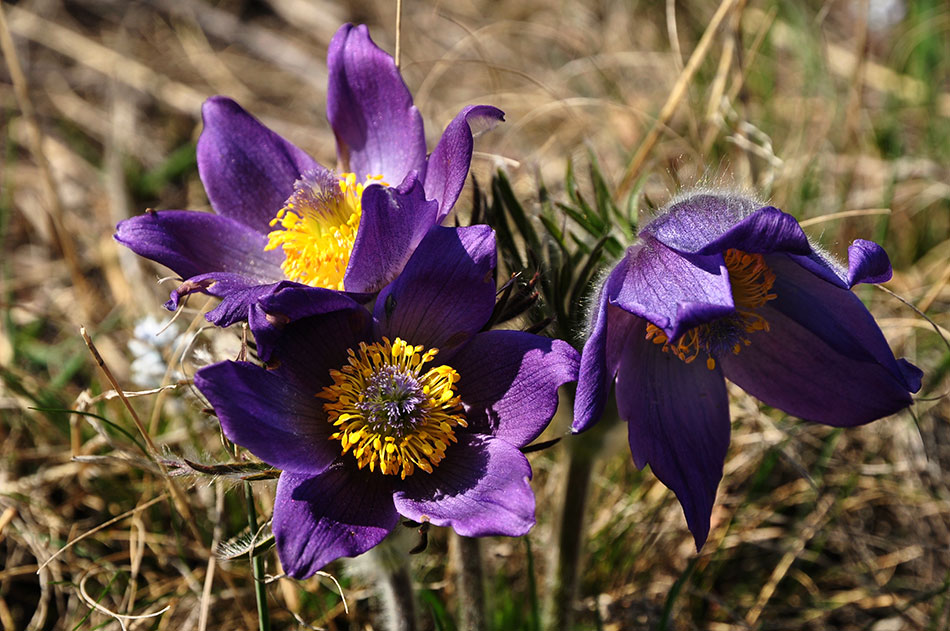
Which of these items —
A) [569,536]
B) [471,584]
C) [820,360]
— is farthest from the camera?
[569,536]

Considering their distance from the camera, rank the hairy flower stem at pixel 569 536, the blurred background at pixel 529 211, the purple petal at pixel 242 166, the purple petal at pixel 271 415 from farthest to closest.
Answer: the blurred background at pixel 529 211 → the hairy flower stem at pixel 569 536 → the purple petal at pixel 242 166 → the purple petal at pixel 271 415

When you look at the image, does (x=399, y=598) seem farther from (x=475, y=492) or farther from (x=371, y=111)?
(x=371, y=111)

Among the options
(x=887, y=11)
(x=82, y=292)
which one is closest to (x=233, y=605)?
(x=82, y=292)

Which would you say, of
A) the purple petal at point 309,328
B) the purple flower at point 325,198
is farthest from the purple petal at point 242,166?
the purple petal at point 309,328

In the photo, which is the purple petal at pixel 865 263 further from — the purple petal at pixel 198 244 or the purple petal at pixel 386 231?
the purple petal at pixel 198 244

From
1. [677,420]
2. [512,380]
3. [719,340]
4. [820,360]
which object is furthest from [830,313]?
[512,380]
